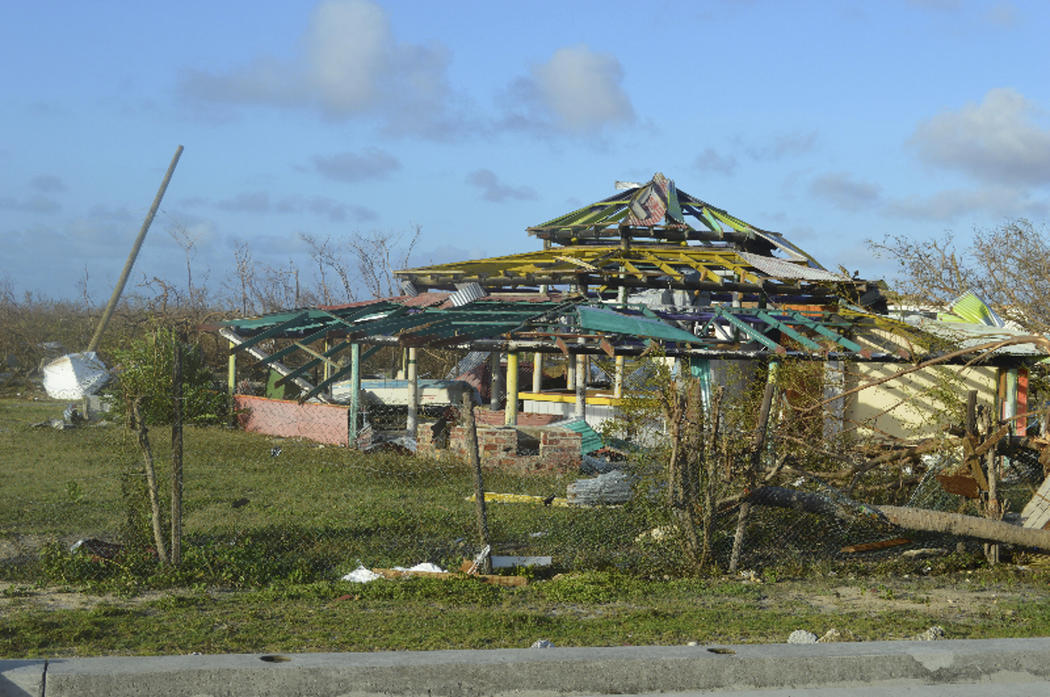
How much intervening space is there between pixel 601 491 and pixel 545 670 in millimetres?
6579

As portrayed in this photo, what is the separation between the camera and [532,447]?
16.6m

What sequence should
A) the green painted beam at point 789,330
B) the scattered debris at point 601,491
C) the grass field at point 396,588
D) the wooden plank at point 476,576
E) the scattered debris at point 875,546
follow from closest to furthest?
the grass field at point 396,588
the wooden plank at point 476,576
the scattered debris at point 875,546
the scattered debris at point 601,491
the green painted beam at point 789,330

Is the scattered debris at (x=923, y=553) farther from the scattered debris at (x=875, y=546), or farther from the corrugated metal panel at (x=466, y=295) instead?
the corrugated metal panel at (x=466, y=295)

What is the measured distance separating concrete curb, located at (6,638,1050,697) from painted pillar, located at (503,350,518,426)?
12.7 m

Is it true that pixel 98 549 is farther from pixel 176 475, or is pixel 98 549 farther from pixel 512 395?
pixel 512 395

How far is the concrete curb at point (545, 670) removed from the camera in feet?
17.3

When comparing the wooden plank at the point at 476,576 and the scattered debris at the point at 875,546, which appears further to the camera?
the scattered debris at the point at 875,546

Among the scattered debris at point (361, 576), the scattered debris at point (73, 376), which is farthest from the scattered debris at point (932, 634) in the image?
the scattered debris at point (73, 376)

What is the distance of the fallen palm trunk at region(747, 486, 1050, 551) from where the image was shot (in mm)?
8648

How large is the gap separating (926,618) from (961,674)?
1475mm

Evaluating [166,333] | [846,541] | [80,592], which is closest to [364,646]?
[80,592]

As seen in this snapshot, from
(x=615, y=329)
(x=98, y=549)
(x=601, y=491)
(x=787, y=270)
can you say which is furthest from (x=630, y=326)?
(x=98, y=549)

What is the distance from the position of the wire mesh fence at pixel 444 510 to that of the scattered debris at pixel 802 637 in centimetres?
209

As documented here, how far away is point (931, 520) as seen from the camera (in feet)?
28.3
